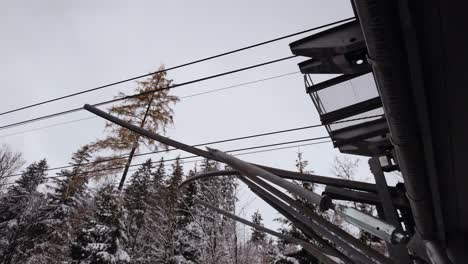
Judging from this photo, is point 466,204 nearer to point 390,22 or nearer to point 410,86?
point 410,86

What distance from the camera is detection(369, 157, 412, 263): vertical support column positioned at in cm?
231

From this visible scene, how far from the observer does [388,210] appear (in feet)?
7.99

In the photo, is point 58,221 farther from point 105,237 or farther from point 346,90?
point 346,90

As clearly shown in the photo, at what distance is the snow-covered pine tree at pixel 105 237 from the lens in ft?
47.4

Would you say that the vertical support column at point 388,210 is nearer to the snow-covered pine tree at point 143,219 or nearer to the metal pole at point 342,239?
the metal pole at point 342,239

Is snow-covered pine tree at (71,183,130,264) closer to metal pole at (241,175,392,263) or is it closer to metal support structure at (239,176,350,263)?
metal support structure at (239,176,350,263)

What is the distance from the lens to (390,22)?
1.07 metres

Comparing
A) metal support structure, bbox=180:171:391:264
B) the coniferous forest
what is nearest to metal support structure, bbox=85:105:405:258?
metal support structure, bbox=180:171:391:264

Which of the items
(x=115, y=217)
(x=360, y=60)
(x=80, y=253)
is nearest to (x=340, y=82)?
(x=360, y=60)

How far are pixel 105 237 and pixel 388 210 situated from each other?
627 inches

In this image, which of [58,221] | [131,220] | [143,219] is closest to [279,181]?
[143,219]

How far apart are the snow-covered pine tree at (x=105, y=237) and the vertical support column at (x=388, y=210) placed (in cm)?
1486

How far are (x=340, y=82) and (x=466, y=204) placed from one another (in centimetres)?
154

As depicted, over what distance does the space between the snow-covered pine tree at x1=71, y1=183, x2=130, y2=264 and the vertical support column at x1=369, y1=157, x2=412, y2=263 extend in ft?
48.7
